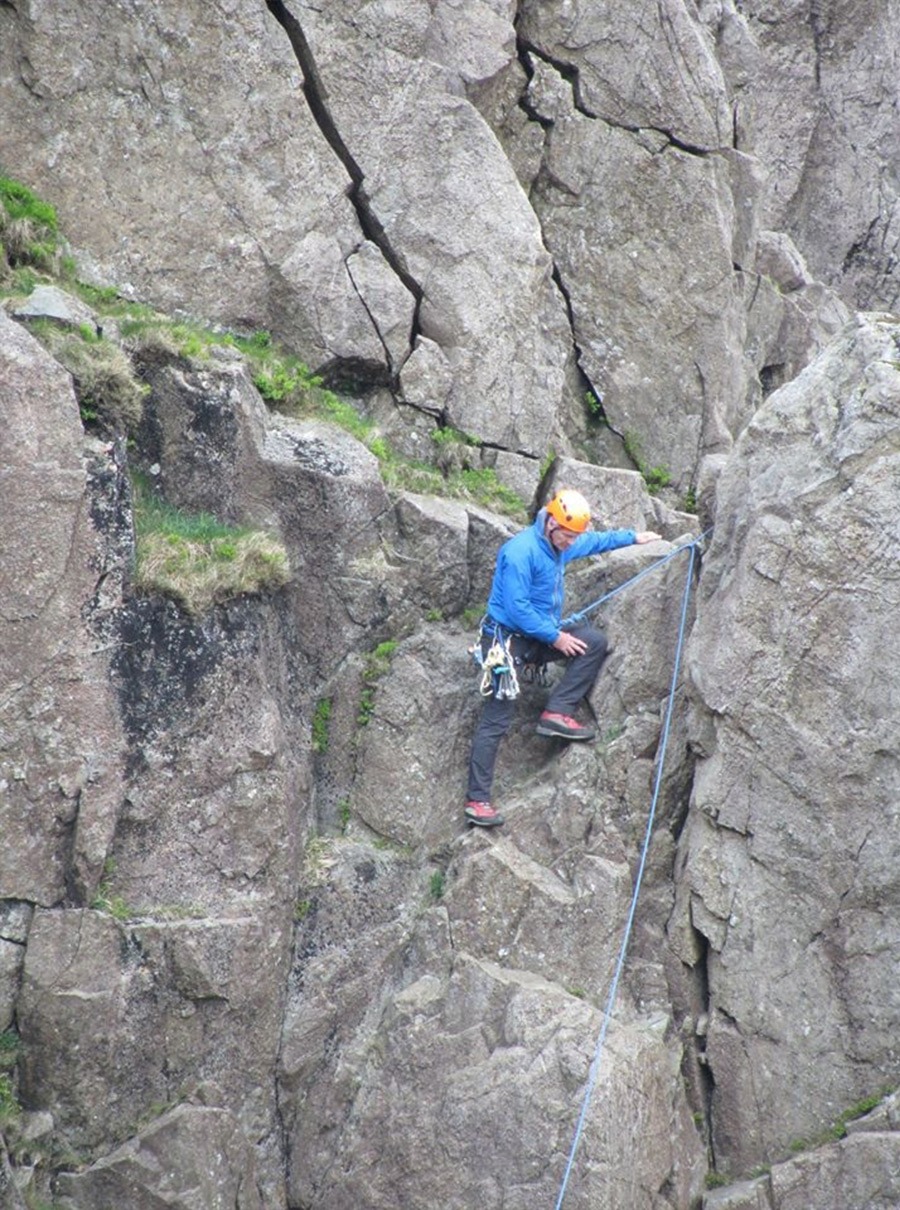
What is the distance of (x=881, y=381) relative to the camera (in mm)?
13094

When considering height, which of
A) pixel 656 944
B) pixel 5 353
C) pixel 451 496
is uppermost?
pixel 5 353

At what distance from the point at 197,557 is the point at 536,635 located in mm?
3775

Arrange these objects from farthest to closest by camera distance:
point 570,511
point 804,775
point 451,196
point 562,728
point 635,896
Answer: point 451,196 < point 562,728 < point 570,511 < point 635,896 < point 804,775

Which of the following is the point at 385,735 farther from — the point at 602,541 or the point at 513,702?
the point at 602,541

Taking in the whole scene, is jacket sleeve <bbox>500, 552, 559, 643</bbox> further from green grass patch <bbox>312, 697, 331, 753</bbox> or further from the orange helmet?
green grass patch <bbox>312, 697, 331, 753</bbox>

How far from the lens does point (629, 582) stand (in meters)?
15.1

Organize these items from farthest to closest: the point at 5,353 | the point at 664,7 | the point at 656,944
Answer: the point at 664,7
the point at 656,944
the point at 5,353

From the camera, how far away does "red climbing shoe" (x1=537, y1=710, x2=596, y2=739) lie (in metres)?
14.4

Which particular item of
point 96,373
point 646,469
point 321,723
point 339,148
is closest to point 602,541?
point 321,723

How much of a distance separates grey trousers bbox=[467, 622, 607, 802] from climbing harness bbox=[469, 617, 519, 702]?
0.13 metres

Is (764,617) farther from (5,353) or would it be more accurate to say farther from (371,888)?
(5,353)

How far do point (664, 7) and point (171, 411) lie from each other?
384 inches

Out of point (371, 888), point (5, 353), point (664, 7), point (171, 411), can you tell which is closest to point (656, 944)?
point (371, 888)

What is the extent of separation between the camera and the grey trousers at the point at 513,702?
1448 cm
